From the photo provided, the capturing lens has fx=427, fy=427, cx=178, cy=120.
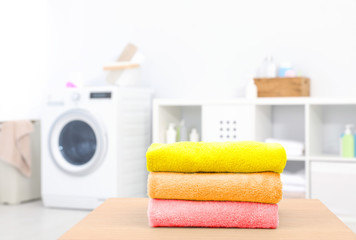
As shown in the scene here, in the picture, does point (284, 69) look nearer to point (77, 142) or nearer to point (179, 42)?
point (179, 42)

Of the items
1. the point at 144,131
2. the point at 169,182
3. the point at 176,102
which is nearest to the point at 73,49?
the point at 144,131

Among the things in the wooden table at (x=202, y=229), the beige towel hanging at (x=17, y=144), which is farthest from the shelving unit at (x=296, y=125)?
the wooden table at (x=202, y=229)

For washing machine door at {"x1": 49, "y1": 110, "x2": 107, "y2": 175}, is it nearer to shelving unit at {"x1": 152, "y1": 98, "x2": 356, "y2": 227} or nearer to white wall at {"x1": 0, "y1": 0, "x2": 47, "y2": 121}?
shelving unit at {"x1": 152, "y1": 98, "x2": 356, "y2": 227}

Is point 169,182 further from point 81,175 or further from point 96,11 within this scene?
point 96,11

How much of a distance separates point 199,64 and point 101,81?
92 cm

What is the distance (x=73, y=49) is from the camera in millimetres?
3844

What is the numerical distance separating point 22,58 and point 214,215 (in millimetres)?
3412

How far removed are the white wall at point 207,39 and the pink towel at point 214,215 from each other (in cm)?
249

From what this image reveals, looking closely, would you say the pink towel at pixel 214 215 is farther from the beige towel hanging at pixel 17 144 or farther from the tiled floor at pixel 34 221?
the beige towel hanging at pixel 17 144

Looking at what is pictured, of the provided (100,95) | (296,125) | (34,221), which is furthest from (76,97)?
(296,125)

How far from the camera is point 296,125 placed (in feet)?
10.4

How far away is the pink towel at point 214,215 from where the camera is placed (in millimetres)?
790

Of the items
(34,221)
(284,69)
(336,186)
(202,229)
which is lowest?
(34,221)

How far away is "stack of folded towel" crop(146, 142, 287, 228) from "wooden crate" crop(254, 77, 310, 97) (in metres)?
2.20
